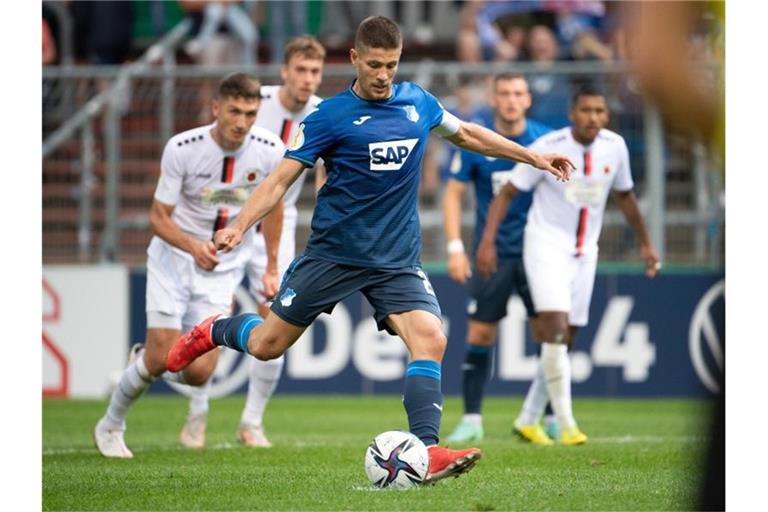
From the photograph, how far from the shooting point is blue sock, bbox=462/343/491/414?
1053 centimetres

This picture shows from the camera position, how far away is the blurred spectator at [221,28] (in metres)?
17.1

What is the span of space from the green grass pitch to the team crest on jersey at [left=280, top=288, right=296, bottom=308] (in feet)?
3.14

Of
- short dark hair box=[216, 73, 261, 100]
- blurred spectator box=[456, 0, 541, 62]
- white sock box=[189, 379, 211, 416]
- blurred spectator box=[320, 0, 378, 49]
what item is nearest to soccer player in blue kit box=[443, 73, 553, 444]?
white sock box=[189, 379, 211, 416]

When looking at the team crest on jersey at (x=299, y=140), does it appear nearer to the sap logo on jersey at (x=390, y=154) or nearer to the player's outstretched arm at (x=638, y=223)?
the sap logo on jersey at (x=390, y=154)

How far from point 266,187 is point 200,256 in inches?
51.5

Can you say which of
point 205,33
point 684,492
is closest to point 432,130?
point 684,492

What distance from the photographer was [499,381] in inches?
584

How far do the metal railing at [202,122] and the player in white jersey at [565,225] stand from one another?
15.5ft

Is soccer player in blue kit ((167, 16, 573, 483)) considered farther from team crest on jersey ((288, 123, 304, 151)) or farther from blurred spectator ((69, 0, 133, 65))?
blurred spectator ((69, 0, 133, 65))

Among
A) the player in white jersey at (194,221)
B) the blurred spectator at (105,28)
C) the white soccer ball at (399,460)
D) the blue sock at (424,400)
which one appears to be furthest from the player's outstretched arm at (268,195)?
the blurred spectator at (105,28)

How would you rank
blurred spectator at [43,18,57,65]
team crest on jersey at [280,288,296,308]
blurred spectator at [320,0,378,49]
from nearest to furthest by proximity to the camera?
team crest on jersey at [280,288,296,308] < blurred spectator at [43,18,57,65] < blurred spectator at [320,0,378,49]

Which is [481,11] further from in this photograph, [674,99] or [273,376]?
[674,99]

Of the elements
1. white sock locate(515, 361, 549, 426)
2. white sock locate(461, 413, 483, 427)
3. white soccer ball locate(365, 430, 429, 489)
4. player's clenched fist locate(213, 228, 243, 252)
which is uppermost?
player's clenched fist locate(213, 228, 243, 252)

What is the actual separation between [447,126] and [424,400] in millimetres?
1572
